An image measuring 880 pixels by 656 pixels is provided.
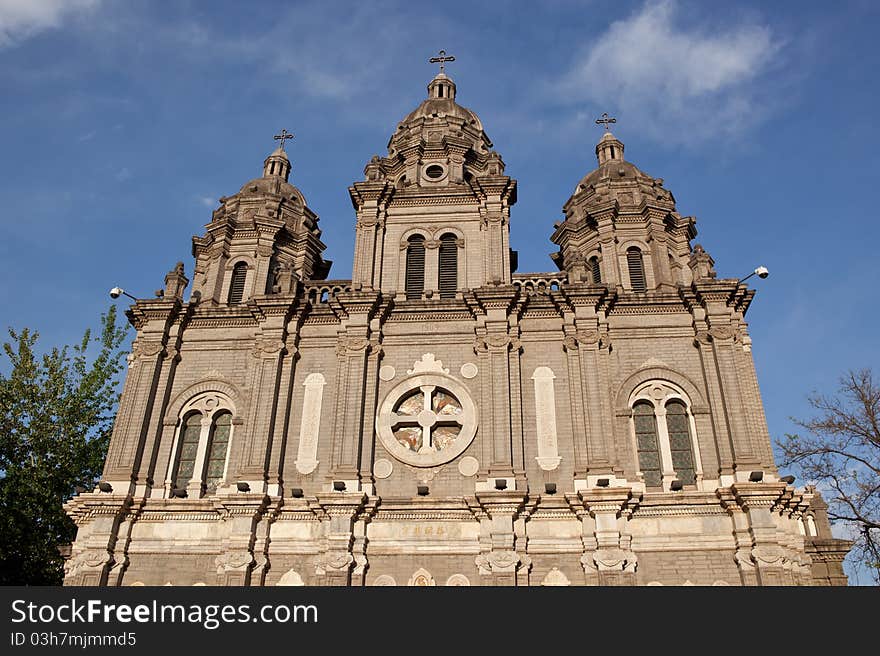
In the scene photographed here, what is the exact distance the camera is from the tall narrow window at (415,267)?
2698 centimetres

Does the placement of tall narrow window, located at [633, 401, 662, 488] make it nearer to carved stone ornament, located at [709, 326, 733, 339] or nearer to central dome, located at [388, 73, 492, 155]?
carved stone ornament, located at [709, 326, 733, 339]

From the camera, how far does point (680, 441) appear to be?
75.3 ft

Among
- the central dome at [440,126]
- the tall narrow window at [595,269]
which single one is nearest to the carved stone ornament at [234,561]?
the tall narrow window at [595,269]

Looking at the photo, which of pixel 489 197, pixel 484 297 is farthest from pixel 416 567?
pixel 489 197

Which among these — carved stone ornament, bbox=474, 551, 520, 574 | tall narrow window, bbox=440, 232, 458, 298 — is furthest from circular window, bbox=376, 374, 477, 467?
tall narrow window, bbox=440, 232, 458, 298

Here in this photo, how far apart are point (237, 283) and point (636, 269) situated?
15.1 meters

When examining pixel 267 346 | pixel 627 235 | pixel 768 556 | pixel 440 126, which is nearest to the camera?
pixel 768 556

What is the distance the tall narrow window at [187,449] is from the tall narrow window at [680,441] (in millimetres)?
14782

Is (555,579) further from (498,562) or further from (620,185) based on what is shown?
(620,185)

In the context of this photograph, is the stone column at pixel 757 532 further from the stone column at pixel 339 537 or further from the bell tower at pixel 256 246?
the bell tower at pixel 256 246

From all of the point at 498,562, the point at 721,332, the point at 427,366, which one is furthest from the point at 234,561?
the point at 721,332

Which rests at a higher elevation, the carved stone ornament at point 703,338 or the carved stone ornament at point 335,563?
the carved stone ornament at point 703,338

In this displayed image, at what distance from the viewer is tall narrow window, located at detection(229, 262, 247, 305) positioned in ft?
93.5

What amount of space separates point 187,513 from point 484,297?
11228 millimetres
